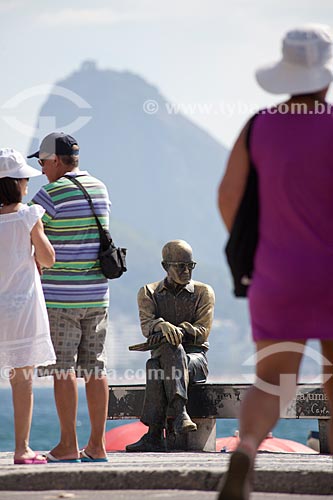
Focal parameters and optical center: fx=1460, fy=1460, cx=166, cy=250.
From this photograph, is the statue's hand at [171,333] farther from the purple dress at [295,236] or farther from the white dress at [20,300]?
the purple dress at [295,236]

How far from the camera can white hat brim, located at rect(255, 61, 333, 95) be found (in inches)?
239

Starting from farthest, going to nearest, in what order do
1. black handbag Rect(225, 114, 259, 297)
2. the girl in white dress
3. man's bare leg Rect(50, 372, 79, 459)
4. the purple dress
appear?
1. man's bare leg Rect(50, 372, 79, 459)
2. the girl in white dress
3. black handbag Rect(225, 114, 259, 297)
4. the purple dress

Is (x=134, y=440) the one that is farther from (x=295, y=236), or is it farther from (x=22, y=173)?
(x=295, y=236)

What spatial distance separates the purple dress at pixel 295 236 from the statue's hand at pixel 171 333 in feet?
18.1

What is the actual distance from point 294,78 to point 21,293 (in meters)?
3.03

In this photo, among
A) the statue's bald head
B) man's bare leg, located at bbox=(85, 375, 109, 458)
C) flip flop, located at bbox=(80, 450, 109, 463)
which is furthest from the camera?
the statue's bald head

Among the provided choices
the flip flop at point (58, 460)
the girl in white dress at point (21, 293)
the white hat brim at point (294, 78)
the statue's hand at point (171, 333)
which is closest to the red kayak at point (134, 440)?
the statue's hand at point (171, 333)

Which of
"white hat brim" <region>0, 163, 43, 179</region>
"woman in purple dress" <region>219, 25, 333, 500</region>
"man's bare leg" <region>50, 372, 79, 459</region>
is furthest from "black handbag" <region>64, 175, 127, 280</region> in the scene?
"woman in purple dress" <region>219, 25, 333, 500</region>

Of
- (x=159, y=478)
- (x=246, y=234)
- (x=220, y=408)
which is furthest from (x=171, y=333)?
(x=246, y=234)

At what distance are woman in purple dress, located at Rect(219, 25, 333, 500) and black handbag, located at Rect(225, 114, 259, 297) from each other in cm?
3

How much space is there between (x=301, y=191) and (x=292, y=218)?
0.38ft

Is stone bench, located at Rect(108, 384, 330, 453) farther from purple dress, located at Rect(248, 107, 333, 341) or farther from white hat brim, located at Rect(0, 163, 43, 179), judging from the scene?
purple dress, located at Rect(248, 107, 333, 341)

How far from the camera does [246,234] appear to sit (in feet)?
19.9

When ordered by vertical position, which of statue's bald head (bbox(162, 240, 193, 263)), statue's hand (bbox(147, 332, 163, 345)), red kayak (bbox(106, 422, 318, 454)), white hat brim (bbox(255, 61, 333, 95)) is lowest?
red kayak (bbox(106, 422, 318, 454))
